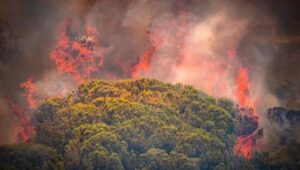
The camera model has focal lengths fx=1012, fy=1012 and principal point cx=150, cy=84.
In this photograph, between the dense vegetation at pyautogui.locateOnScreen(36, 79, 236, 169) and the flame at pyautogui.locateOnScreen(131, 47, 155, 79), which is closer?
the dense vegetation at pyautogui.locateOnScreen(36, 79, 236, 169)

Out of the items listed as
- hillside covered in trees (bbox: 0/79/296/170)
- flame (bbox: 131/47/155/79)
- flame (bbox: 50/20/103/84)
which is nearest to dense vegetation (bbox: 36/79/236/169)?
hillside covered in trees (bbox: 0/79/296/170)

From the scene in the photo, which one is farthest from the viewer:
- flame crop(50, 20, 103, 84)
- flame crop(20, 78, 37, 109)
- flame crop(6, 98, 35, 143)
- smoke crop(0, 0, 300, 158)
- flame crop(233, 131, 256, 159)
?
flame crop(50, 20, 103, 84)

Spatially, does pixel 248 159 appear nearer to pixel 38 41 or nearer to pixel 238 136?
pixel 238 136

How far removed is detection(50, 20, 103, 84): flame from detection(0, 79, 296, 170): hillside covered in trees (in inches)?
49.7

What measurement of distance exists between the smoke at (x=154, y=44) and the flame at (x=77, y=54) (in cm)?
6

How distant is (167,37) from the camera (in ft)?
217

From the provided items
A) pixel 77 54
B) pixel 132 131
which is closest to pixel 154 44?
pixel 77 54

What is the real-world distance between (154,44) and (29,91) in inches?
348

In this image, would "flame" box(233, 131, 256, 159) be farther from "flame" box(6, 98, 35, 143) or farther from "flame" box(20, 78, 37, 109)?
"flame" box(20, 78, 37, 109)

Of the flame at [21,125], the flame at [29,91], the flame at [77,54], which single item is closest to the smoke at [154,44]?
the flame at [77,54]

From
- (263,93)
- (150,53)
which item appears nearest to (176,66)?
(150,53)

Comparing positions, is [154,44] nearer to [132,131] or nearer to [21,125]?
[132,131]

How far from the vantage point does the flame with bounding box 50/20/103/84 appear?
6462 cm

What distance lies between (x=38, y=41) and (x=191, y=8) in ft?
34.0
